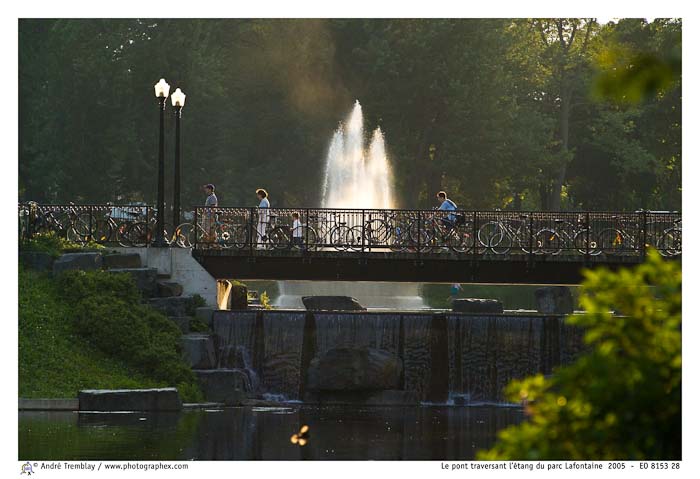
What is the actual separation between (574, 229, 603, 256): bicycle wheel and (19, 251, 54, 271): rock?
37.3ft

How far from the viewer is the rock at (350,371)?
91.9ft

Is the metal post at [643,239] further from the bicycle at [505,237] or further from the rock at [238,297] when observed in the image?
the rock at [238,297]

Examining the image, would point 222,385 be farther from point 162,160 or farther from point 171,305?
point 162,160

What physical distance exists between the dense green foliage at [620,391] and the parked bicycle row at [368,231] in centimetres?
2362

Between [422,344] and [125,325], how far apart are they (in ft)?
21.0

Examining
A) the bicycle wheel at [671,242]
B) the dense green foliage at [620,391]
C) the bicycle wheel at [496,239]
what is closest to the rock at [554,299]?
the bicycle wheel at [671,242]

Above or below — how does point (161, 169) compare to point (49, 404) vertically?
above

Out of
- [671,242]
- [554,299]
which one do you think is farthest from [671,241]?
[554,299]

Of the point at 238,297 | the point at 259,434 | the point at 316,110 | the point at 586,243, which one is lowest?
the point at 259,434

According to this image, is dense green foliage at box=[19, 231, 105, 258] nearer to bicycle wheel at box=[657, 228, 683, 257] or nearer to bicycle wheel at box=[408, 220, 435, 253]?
bicycle wheel at box=[408, 220, 435, 253]

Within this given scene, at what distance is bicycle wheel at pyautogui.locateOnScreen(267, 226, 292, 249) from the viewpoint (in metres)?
32.0

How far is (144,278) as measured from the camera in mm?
29516
